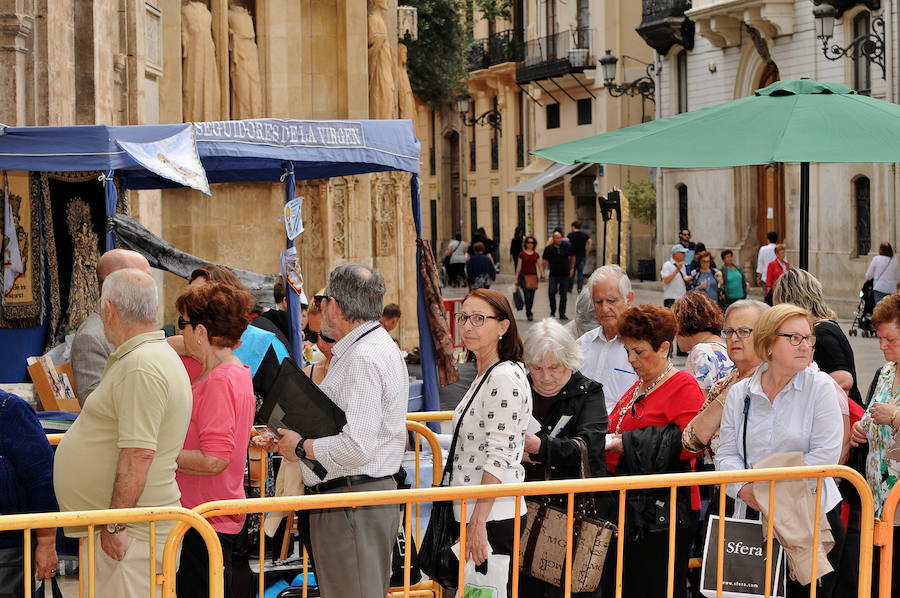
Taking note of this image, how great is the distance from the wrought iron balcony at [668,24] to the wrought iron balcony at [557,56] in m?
7.41

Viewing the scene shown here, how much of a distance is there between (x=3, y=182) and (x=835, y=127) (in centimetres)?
617

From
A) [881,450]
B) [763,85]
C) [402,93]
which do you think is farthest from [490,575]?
[763,85]

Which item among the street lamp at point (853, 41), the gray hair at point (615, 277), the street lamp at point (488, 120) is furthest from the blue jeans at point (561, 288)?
the street lamp at point (488, 120)

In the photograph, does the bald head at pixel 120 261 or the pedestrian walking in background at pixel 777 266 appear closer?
the bald head at pixel 120 261

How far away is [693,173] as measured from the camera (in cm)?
3438

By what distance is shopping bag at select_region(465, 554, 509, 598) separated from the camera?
482 centimetres

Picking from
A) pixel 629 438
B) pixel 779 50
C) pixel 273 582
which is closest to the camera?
pixel 629 438

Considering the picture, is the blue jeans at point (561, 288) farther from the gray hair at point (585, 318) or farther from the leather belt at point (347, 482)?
the leather belt at point (347, 482)

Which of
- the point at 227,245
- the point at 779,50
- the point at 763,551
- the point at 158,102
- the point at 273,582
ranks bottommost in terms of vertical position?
the point at 273,582

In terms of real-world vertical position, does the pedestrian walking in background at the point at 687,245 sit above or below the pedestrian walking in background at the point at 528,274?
above

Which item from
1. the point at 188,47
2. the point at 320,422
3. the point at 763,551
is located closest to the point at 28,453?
the point at 320,422

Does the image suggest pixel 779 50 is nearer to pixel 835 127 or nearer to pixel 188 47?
pixel 188 47

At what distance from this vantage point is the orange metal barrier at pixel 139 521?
13.2ft

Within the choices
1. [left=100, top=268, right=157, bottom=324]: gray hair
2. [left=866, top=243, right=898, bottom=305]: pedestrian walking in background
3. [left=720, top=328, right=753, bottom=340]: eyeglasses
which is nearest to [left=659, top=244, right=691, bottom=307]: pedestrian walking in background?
[left=866, top=243, right=898, bottom=305]: pedestrian walking in background
